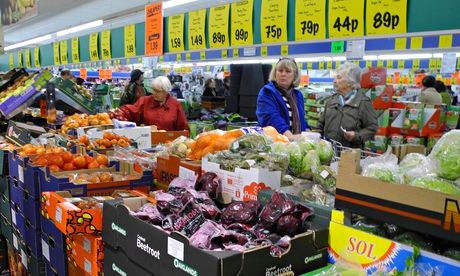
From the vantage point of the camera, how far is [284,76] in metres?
4.09

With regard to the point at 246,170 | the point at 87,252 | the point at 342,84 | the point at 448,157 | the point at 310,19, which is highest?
the point at 310,19

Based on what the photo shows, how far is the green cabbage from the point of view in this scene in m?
Answer: 1.32

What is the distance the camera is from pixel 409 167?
1.56 m

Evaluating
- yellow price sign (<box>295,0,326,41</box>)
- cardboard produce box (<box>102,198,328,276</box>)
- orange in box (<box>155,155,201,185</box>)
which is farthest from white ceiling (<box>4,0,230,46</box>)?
cardboard produce box (<box>102,198,328,276</box>)

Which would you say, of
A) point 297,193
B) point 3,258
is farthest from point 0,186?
point 297,193

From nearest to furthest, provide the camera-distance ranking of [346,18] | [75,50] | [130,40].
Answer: [346,18]
[130,40]
[75,50]

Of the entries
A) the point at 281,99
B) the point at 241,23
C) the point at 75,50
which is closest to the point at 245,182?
the point at 281,99

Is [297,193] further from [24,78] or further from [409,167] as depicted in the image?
[24,78]

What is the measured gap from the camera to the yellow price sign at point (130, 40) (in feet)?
27.5

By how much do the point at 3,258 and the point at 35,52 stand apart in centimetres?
1204

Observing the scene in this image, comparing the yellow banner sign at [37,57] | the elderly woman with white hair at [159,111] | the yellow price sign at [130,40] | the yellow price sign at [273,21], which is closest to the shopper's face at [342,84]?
the yellow price sign at [273,21]

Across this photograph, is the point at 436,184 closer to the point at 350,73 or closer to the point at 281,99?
the point at 281,99

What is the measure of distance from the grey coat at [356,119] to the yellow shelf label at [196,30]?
263cm

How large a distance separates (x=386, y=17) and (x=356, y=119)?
102cm
